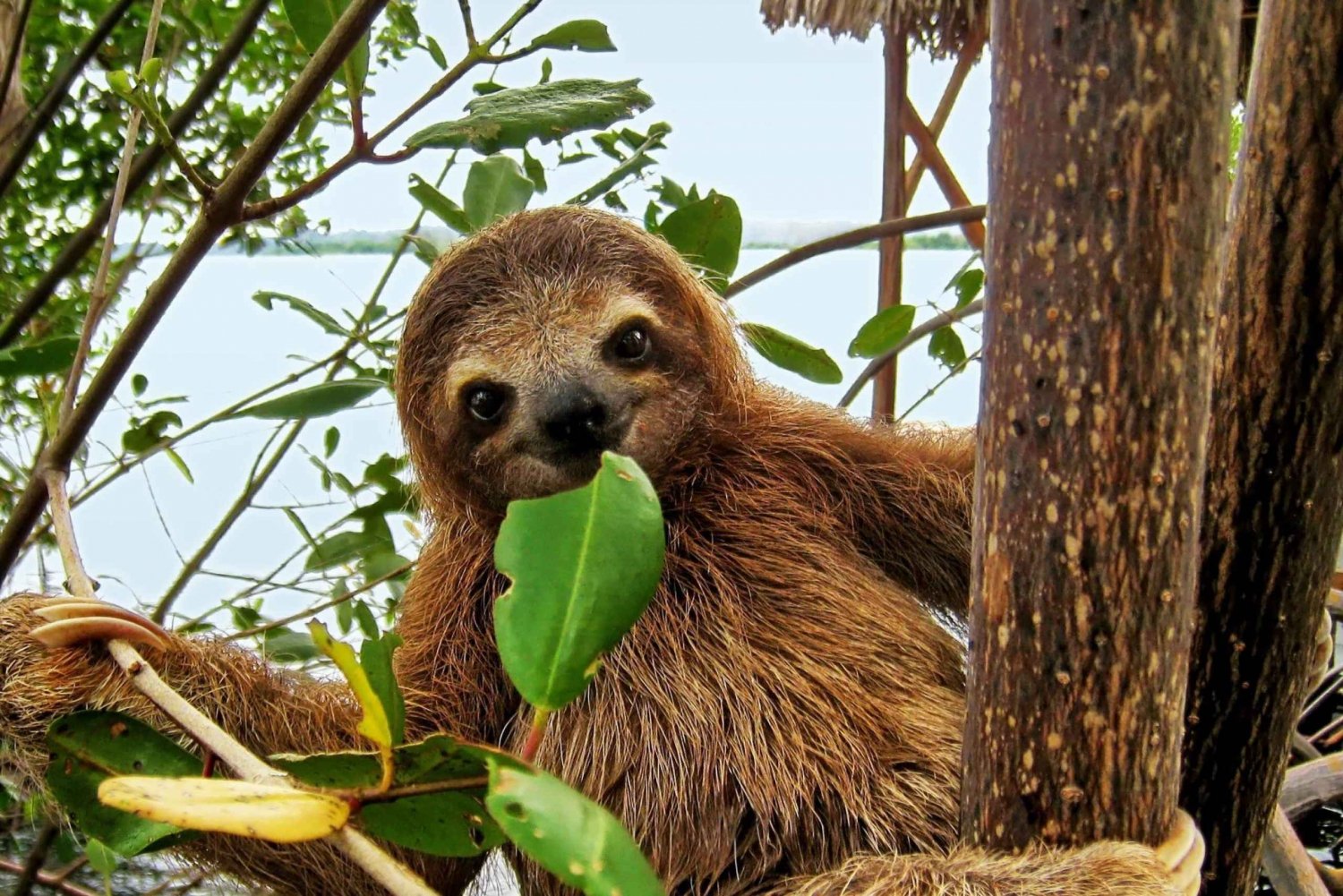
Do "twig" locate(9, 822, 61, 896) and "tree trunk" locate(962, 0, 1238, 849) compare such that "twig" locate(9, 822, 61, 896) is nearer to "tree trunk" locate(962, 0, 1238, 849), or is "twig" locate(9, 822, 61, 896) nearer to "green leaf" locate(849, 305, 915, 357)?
"tree trunk" locate(962, 0, 1238, 849)

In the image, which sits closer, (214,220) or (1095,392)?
(1095,392)

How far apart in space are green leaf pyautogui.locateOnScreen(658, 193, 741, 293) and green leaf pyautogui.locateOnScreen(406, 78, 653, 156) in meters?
0.53

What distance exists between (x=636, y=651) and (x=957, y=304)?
1.47 metres

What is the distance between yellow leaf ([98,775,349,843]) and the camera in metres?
0.88

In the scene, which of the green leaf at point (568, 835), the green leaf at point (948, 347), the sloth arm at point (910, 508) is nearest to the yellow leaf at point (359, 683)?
the green leaf at point (568, 835)

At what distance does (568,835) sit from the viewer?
78cm

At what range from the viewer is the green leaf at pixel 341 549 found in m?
2.94

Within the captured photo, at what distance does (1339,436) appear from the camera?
1660mm

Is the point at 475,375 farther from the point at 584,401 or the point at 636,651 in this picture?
the point at 636,651

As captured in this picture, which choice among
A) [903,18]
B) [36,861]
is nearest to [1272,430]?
[36,861]

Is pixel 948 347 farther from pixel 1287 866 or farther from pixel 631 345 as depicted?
pixel 1287 866

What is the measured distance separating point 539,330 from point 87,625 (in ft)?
3.01

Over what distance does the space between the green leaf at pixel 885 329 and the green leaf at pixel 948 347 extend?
0.45 meters

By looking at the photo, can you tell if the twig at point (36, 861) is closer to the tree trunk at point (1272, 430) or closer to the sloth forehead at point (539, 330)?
the sloth forehead at point (539, 330)
